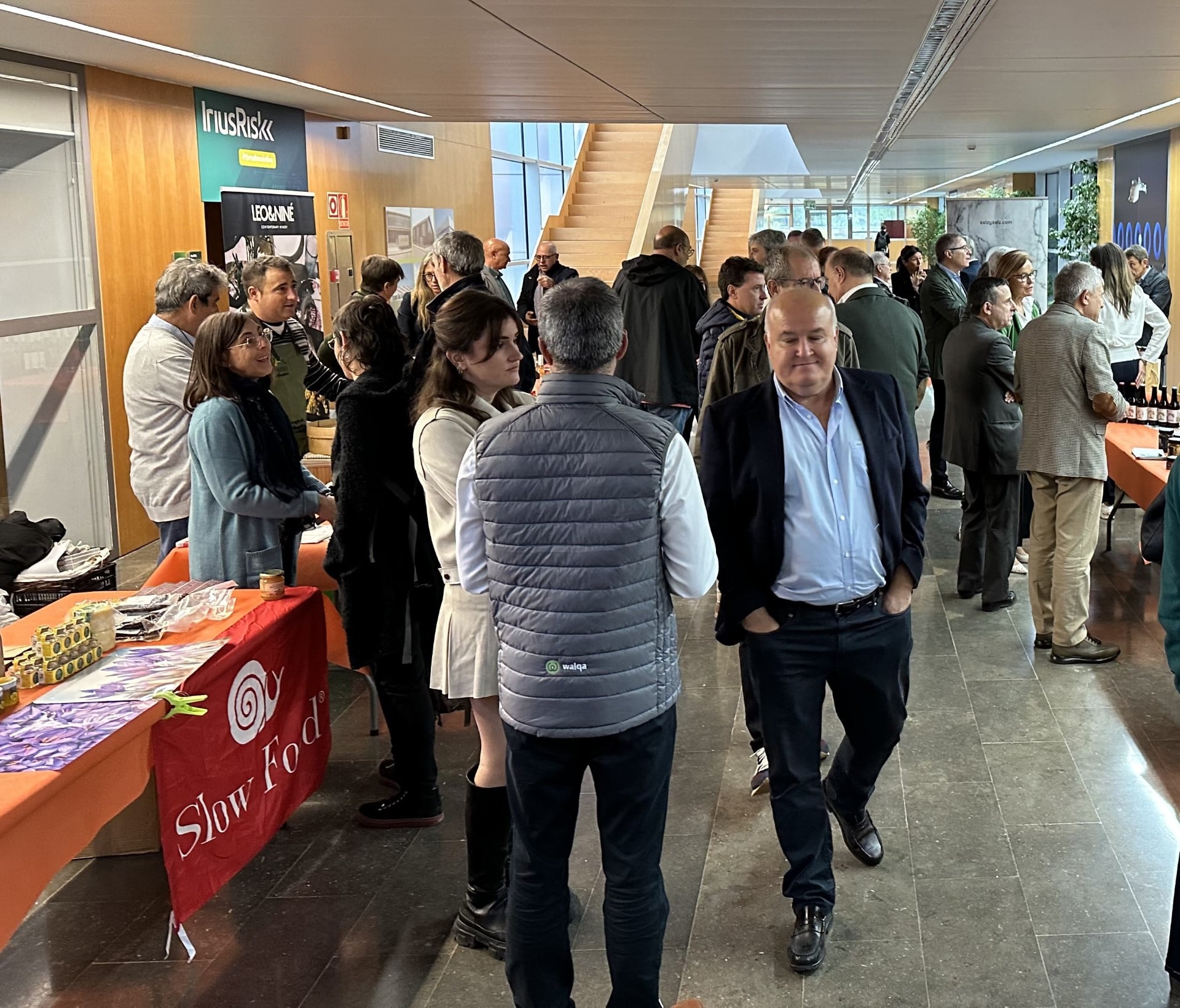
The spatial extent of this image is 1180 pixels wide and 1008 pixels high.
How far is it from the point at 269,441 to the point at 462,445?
1202 millimetres

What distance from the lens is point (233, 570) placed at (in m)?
4.27

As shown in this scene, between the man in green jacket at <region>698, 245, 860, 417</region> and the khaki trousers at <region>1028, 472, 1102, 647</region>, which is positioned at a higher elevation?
the man in green jacket at <region>698, 245, 860, 417</region>

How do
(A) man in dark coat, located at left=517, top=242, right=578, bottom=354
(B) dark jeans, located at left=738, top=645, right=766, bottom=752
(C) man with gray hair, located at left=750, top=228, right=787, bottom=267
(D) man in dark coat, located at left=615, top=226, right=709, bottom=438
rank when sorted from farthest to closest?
(A) man in dark coat, located at left=517, top=242, right=578, bottom=354
(D) man in dark coat, located at left=615, top=226, right=709, bottom=438
(C) man with gray hair, located at left=750, top=228, right=787, bottom=267
(B) dark jeans, located at left=738, top=645, right=766, bottom=752

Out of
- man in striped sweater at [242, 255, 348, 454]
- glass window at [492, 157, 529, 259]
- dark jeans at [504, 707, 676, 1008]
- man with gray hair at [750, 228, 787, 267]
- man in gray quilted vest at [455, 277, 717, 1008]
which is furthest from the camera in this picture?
glass window at [492, 157, 529, 259]

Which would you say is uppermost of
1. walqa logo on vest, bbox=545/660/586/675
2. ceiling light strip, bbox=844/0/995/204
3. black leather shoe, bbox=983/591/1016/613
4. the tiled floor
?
ceiling light strip, bbox=844/0/995/204

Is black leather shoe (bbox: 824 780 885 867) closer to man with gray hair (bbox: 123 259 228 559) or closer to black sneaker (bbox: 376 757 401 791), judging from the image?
black sneaker (bbox: 376 757 401 791)

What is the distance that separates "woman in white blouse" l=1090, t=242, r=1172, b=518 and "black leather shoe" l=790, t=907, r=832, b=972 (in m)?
4.74

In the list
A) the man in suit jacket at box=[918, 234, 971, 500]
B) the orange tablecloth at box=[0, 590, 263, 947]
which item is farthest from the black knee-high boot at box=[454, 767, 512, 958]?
the man in suit jacket at box=[918, 234, 971, 500]

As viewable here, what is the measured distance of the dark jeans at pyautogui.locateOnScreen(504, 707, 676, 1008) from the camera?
269 cm

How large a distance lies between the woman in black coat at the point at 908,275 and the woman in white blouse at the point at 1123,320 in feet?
10.0

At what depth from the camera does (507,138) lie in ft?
59.2

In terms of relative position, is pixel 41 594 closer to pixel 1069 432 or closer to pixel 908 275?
pixel 1069 432

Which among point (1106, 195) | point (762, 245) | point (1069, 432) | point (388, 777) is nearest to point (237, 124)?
point (762, 245)

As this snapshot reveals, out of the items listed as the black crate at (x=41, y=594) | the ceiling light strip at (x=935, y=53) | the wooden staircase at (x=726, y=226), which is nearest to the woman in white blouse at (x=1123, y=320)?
the ceiling light strip at (x=935, y=53)
